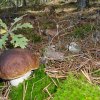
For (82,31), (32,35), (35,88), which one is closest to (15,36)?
(35,88)

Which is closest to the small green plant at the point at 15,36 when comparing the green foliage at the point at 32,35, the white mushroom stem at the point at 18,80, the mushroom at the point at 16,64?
the mushroom at the point at 16,64

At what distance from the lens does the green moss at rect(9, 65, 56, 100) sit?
7.99 ft

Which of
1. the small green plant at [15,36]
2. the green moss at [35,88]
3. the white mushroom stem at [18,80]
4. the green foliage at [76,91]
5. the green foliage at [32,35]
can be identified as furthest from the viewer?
the green foliage at [32,35]

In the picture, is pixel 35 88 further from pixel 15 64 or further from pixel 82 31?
pixel 82 31

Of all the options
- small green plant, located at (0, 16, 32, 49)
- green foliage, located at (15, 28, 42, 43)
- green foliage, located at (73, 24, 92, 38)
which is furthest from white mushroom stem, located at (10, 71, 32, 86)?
green foliage, located at (73, 24, 92, 38)

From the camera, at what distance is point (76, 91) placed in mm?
2160

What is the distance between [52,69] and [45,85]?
0.24 m

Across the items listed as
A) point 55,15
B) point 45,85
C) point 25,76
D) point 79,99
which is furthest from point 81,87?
point 55,15

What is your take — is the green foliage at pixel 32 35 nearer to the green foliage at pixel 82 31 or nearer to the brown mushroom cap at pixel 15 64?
the green foliage at pixel 82 31

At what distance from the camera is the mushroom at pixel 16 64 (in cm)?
245

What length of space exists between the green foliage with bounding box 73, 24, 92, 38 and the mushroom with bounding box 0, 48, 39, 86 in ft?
4.60

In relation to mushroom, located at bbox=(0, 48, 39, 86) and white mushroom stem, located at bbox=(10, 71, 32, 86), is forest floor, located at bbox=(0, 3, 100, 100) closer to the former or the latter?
white mushroom stem, located at bbox=(10, 71, 32, 86)

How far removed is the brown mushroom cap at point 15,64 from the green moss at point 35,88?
153mm

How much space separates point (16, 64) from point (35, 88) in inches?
12.2
